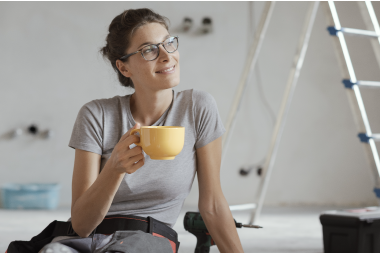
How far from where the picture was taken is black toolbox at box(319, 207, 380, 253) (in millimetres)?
1883

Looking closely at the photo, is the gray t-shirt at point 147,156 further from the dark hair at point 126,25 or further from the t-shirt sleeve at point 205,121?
the dark hair at point 126,25

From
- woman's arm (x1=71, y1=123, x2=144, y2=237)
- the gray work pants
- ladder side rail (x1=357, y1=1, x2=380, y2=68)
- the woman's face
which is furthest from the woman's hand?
ladder side rail (x1=357, y1=1, x2=380, y2=68)

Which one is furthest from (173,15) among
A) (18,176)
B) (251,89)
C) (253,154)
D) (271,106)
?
(18,176)

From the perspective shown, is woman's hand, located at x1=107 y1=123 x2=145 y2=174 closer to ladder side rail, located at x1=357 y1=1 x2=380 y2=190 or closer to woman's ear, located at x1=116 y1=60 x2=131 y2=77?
woman's ear, located at x1=116 y1=60 x2=131 y2=77

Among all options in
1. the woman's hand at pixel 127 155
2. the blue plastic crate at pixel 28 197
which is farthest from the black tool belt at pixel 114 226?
the blue plastic crate at pixel 28 197

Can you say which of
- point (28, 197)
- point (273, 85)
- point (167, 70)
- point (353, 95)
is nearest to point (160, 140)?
point (167, 70)

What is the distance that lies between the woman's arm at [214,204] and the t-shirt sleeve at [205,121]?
2cm

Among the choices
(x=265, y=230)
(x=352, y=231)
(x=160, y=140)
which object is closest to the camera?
(x=160, y=140)

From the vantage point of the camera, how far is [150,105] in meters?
1.37

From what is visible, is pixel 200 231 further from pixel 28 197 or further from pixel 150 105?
pixel 28 197

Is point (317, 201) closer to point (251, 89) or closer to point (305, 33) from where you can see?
point (251, 89)

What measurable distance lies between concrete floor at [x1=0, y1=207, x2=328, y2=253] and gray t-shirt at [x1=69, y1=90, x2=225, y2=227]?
104cm

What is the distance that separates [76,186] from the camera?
4.03ft

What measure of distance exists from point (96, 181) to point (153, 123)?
0.33 m
